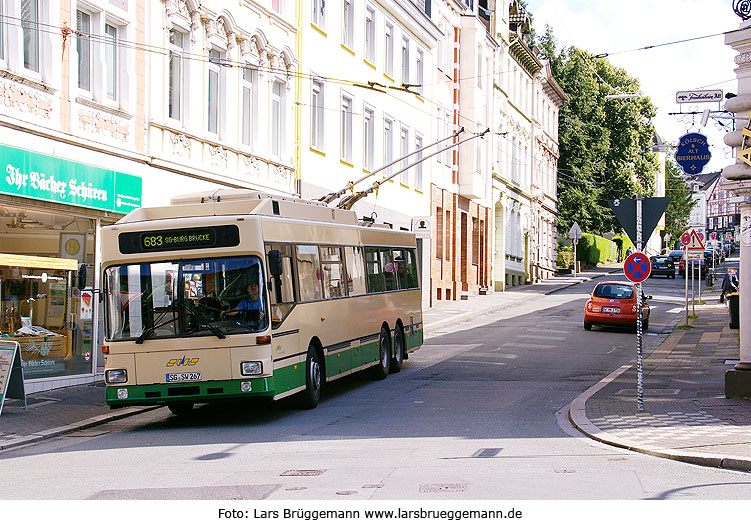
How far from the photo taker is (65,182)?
17.7 meters

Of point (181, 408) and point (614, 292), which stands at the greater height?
point (614, 292)

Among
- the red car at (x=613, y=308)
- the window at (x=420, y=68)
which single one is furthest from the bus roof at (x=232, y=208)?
the window at (x=420, y=68)

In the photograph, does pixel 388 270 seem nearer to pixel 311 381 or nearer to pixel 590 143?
pixel 311 381

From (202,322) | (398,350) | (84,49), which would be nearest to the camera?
(202,322)

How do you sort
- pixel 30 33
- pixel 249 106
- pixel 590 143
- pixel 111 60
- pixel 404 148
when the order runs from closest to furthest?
pixel 30 33 → pixel 111 60 → pixel 249 106 → pixel 404 148 → pixel 590 143

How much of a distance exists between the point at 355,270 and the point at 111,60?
21.3ft

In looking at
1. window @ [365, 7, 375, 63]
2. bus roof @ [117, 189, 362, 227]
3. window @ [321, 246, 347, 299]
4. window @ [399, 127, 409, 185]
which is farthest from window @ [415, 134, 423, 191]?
bus roof @ [117, 189, 362, 227]

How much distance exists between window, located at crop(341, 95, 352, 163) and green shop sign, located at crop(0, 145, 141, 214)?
14.0m

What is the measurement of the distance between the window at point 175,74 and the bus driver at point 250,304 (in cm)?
951

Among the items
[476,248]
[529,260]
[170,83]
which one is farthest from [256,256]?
[529,260]

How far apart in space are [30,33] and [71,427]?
7.24 m

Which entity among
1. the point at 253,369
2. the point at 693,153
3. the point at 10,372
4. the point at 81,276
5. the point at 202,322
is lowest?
the point at 10,372

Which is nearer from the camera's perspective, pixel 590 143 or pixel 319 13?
pixel 319 13

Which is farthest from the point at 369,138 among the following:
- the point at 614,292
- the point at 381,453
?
the point at 381,453
